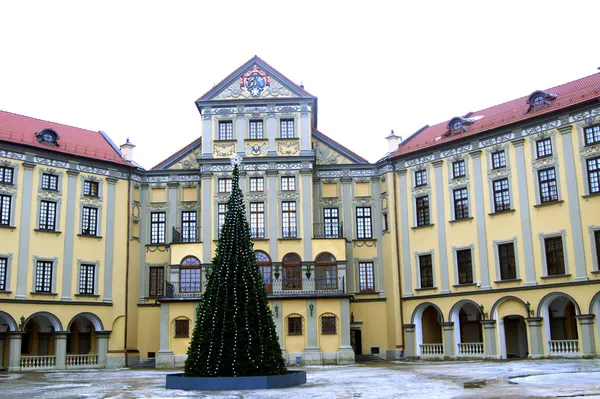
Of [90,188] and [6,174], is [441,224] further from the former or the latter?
[6,174]

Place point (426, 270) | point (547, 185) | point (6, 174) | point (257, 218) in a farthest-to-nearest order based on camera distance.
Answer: point (257, 218) < point (426, 270) < point (6, 174) < point (547, 185)

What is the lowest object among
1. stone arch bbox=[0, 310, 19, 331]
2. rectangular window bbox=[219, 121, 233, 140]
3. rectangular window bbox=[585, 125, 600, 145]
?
stone arch bbox=[0, 310, 19, 331]

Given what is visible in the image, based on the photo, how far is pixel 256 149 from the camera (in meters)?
44.2

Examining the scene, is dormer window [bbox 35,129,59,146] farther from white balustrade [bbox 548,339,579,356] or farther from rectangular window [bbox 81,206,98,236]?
white balustrade [bbox 548,339,579,356]

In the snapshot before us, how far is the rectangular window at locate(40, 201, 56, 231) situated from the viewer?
134 ft

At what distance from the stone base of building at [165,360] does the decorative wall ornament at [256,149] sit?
1332 centimetres

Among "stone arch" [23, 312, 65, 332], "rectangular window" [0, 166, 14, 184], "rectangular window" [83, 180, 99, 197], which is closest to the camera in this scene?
"rectangular window" [0, 166, 14, 184]

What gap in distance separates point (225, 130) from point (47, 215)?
12.0m

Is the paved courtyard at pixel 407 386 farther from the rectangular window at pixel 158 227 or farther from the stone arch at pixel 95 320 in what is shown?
the rectangular window at pixel 158 227

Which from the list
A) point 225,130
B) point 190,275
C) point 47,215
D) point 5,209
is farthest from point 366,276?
point 5,209

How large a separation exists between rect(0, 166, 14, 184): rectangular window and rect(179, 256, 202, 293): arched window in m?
11.1

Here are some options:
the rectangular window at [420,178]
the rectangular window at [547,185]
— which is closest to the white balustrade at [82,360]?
the rectangular window at [420,178]

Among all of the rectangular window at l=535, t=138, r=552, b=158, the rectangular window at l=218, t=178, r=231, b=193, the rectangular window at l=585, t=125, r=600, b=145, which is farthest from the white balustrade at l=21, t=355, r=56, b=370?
the rectangular window at l=585, t=125, r=600, b=145

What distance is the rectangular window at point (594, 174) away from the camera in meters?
35.3
